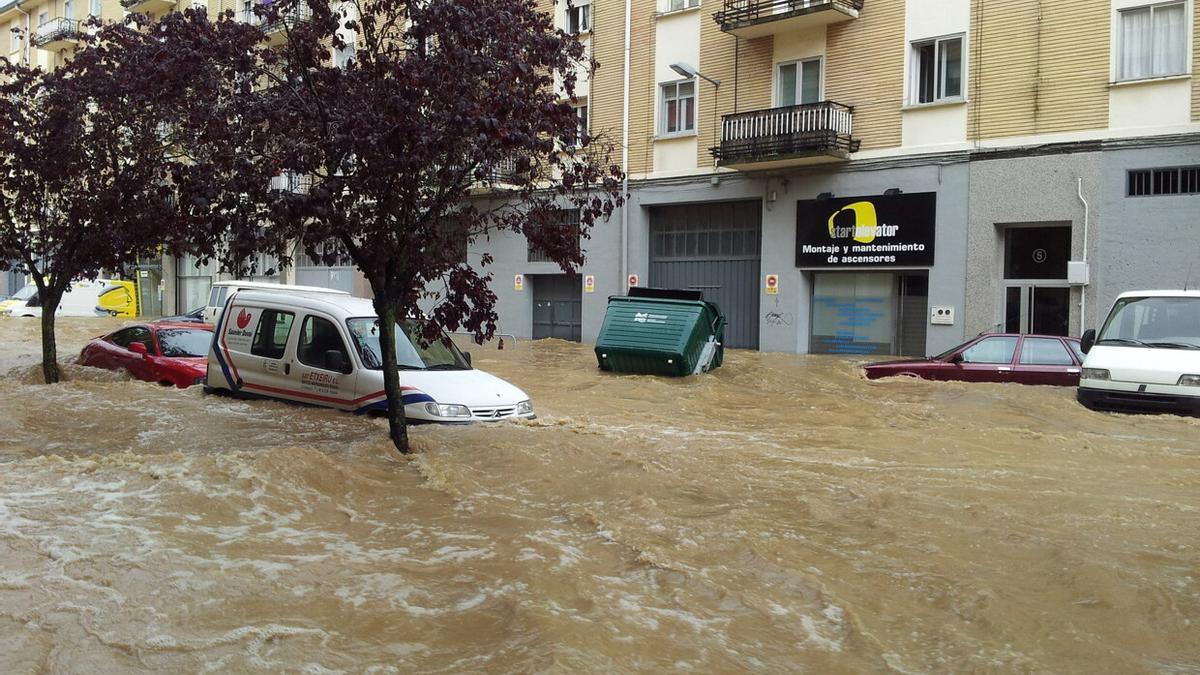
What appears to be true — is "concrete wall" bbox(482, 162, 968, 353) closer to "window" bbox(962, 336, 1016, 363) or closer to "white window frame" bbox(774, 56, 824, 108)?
"white window frame" bbox(774, 56, 824, 108)

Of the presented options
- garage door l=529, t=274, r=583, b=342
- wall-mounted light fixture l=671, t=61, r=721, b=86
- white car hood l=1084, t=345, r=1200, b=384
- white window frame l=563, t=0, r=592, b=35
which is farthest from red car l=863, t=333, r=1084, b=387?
white window frame l=563, t=0, r=592, b=35

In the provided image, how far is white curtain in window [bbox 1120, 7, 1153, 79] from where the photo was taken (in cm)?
1688

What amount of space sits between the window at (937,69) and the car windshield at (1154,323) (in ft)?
25.7

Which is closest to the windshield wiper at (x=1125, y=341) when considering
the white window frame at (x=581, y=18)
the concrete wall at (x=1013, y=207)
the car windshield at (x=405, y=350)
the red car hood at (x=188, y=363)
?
the concrete wall at (x=1013, y=207)

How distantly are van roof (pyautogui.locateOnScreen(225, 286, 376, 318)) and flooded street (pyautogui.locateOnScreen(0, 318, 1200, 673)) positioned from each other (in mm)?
1048

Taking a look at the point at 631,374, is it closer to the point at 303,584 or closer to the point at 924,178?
the point at 924,178

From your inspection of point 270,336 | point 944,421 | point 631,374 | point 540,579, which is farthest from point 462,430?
point 631,374

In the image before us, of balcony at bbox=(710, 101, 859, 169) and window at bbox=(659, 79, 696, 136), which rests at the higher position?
window at bbox=(659, 79, 696, 136)

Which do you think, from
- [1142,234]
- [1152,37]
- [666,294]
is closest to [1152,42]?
[1152,37]

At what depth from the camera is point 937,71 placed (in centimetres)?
1912

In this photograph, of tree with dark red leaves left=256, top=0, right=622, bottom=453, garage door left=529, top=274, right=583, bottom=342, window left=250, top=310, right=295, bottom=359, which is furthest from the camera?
garage door left=529, top=274, right=583, bottom=342

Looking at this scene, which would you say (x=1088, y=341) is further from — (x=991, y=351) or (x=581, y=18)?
(x=581, y=18)

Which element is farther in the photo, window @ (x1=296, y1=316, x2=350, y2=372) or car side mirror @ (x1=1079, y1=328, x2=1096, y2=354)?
car side mirror @ (x1=1079, y1=328, x2=1096, y2=354)

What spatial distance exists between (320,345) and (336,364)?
420 millimetres
